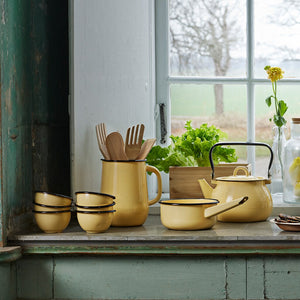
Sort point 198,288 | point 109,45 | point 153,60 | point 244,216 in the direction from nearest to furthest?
1. point 198,288
2. point 244,216
3. point 109,45
4. point 153,60

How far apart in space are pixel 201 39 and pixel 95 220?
0.96 m

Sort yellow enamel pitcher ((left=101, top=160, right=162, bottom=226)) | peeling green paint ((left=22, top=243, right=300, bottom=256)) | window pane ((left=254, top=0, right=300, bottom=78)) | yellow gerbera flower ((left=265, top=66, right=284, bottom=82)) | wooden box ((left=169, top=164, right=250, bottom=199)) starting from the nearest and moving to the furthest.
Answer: peeling green paint ((left=22, top=243, right=300, bottom=256)) → yellow enamel pitcher ((left=101, top=160, right=162, bottom=226)) → wooden box ((left=169, top=164, right=250, bottom=199)) → yellow gerbera flower ((left=265, top=66, right=284, bottom=82)) → window pane ((left=254, top=0, right=300, bottom=78))

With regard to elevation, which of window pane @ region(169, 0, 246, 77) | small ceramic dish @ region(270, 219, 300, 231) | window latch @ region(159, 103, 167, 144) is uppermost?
window pane @ region(169, 0, 246, 77)

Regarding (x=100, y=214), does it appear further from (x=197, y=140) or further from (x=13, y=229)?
(x=197, y=140)

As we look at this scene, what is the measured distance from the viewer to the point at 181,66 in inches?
83.4

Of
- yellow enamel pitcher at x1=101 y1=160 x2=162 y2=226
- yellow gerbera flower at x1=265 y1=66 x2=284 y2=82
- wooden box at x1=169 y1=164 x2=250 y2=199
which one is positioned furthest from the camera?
yellow gerbera flower at x1=265 y1=66 x2=284 y2=82

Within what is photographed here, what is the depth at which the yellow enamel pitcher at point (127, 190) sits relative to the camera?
61.8 inches

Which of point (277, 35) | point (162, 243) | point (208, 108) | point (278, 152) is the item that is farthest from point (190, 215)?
point (277, 35)

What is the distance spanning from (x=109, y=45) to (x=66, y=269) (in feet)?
2.42

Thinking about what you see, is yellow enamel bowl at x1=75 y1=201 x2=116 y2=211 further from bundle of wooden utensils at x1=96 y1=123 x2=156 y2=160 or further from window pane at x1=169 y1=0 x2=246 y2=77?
window pane at x1=169 y1=0 x2=246 y2=77

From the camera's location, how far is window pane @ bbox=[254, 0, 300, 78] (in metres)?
2.10

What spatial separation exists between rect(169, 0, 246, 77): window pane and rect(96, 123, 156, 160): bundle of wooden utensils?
1.85 feet

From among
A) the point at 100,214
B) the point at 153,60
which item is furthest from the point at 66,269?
the point at 153,60

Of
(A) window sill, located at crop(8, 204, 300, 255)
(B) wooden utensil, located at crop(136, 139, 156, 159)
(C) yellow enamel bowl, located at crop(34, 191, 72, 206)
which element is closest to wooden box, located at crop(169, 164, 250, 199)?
(B) wooden utensil, located at crop(136, 139, 156, 159)
